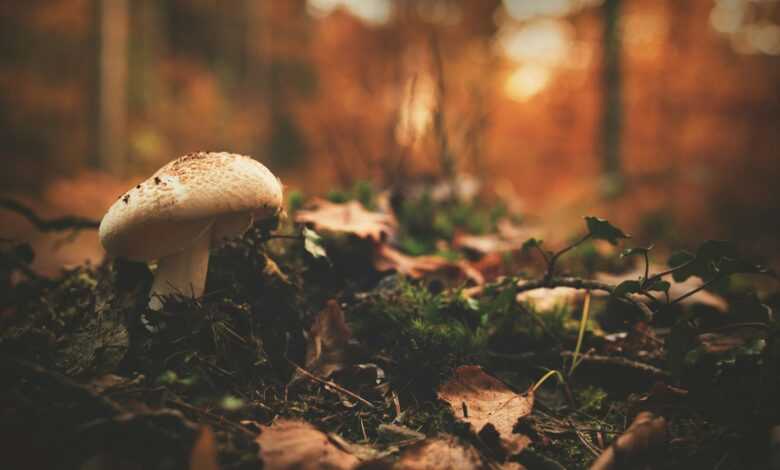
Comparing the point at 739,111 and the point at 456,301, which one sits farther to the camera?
the point at 739,111

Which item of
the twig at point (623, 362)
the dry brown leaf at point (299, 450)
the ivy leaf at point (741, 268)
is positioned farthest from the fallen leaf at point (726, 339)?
the dry brown leaf at point (299, 450)

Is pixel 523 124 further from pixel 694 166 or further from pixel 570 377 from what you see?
pixel 570 377

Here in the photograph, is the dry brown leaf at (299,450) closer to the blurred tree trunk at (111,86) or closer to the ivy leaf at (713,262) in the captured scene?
the ivy leaf at (713,262)

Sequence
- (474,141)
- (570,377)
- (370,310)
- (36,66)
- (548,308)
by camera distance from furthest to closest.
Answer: (36,66) < (474,141) < (548,308) < (370,310) < (570,377)

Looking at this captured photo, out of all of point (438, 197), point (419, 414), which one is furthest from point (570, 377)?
point (438, 197)

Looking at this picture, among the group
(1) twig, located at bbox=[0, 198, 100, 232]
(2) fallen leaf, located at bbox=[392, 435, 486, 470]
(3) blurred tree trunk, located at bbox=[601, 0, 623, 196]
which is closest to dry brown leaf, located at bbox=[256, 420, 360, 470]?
(2) fallen leaf, located at bbox=[392, 435, 486, 470]


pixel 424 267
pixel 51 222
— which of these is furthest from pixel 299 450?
pixel 51 222

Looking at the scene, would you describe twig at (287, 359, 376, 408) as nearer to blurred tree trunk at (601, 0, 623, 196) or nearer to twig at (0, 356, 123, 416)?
twig at (0, 356, 123, 416)
